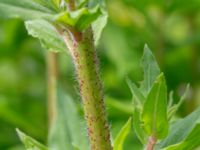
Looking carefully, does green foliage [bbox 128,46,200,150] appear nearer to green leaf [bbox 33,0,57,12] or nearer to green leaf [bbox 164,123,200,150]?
green leaf [bbox 164,123,200,150]

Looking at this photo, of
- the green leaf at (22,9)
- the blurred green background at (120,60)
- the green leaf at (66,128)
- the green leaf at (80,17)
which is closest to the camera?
the green leaf at (80,17)

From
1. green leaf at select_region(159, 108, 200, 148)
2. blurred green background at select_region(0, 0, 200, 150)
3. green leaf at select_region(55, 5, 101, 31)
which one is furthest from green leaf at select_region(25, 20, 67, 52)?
blurred green background at select_region(0, 0, 200, 150)

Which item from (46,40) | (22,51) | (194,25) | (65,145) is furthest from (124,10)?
(46,40)

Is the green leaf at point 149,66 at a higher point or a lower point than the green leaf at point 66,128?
higher

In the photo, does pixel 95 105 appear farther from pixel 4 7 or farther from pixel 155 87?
pixel 4 7

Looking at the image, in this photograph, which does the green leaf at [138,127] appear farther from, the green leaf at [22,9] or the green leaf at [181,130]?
the green leaf at [22,9]

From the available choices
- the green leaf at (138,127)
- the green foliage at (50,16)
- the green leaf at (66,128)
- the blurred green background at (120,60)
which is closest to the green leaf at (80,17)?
the green foliage at (50,16)
